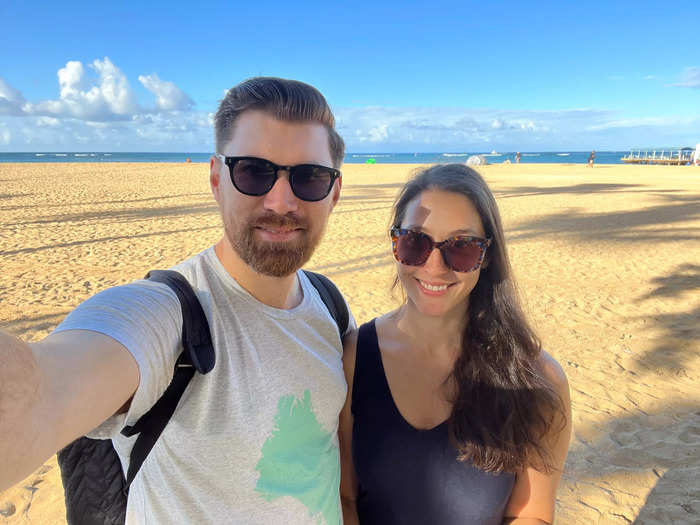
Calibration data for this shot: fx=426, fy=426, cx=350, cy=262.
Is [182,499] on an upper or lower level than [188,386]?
lower

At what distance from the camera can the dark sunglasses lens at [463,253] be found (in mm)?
1684

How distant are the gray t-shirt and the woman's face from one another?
0.55 m

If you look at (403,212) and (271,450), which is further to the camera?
(403,212)

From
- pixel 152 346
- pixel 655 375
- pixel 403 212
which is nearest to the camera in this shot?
pixel 152 346

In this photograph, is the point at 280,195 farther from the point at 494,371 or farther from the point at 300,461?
the point at 494,371

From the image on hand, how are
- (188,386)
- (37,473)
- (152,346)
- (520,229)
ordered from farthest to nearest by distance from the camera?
(520,229), (37,473), (188,386), (152,346)

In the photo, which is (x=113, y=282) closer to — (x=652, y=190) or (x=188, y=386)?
(x=188, y=386)

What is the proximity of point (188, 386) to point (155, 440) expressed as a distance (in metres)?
0.15

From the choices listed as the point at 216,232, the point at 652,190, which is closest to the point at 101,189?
the point at 216,232

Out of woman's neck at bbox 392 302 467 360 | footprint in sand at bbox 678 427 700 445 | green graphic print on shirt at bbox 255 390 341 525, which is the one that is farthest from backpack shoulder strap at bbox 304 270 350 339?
footprint in sand at bbox 678 427 700 445

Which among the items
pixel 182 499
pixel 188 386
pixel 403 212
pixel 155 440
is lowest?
pixel 182 499

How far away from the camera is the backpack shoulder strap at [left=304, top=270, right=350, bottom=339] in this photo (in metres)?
1.77

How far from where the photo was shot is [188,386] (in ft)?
3.79

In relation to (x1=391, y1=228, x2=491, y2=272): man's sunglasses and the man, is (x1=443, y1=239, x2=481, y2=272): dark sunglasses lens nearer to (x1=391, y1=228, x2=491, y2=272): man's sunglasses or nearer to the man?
(x1=391, y1=228, x2=491, y2=272): man's sunglasses
